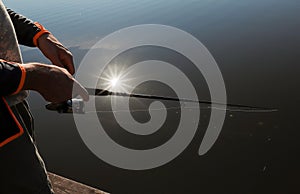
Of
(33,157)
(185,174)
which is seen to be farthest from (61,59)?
(185,174)

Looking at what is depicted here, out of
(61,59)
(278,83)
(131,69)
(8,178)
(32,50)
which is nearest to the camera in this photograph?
(8,178)

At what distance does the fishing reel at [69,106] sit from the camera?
1.37 metres

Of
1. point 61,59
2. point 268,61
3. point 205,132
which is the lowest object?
point 61,59

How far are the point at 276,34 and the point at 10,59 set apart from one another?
722 cm

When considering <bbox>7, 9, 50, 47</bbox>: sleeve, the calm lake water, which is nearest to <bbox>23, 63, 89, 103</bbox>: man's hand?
<bbox>7, 9, 50, 47</bbox>: sleeve

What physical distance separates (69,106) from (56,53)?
0.25 meters

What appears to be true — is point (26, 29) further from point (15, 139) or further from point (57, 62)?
point (15, 139)

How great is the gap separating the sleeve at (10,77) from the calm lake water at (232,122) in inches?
129

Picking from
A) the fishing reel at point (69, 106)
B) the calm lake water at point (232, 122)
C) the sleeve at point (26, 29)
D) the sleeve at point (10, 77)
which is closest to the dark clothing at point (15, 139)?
the sleeve at point (10, 77)

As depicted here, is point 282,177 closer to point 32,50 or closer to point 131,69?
point 131,69

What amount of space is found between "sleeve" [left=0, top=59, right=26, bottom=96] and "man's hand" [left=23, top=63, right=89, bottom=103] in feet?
0.06

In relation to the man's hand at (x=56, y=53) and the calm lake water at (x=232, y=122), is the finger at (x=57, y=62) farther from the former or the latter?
the calm lake water at (x=232, y=122)

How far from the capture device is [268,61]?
6309 millimetres

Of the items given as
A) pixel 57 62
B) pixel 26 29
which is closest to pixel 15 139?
pixel 57 62
